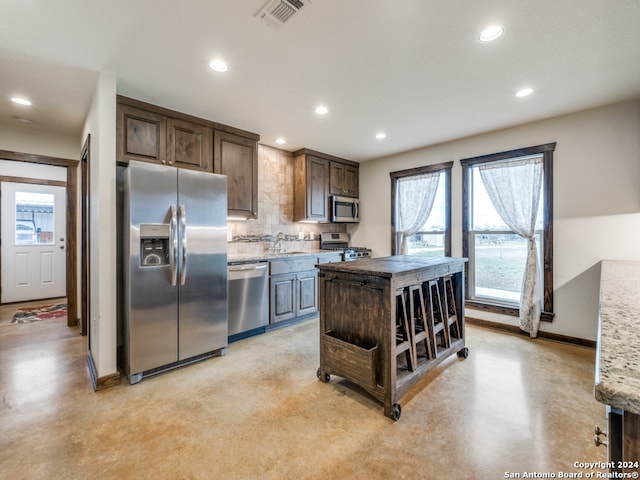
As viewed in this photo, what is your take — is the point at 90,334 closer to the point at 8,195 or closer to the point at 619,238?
the point at 8,195

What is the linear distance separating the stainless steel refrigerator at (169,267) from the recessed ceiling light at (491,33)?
2422 millimetres

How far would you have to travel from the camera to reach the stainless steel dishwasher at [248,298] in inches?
128

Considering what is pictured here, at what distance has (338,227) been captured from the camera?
5.44 m

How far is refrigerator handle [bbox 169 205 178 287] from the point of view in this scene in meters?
2.54

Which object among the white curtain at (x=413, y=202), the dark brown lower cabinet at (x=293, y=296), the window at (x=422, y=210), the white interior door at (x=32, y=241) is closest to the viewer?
the dark brown lower cabinet at (x=293, y=296)

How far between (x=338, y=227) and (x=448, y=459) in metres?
4.12

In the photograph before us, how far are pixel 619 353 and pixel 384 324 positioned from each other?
1416 mm

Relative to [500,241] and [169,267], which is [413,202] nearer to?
[500,241]

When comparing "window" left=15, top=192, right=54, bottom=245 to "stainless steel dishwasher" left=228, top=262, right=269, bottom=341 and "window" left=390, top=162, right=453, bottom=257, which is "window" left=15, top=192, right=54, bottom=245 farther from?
"window" left=390, top=162, right=453, bottom=257

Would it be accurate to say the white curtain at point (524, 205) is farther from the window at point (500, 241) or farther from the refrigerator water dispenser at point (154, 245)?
the refrigerator water dispenser at point (154, 245)

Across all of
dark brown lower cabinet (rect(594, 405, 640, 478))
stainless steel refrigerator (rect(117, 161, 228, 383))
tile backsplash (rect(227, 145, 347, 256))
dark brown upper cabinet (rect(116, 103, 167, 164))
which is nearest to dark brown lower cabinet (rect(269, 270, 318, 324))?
tile backsplash (rect(227, 145, 347, 256))

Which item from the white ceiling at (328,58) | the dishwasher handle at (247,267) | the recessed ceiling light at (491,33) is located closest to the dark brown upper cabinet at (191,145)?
the white ceiling at (328,58)

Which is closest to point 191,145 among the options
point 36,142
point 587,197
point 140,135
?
point 140,135

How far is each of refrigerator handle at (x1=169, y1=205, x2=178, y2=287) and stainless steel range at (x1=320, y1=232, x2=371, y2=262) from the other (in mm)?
2661
